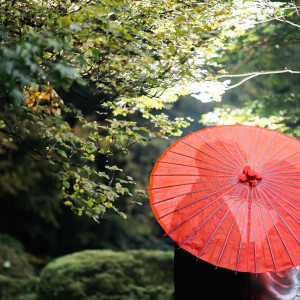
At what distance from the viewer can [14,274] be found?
24.3 ft

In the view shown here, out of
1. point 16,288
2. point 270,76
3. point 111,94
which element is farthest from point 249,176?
point 16,288

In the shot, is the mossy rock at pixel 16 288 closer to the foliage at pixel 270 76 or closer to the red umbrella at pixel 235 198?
the foliage at pixel 270 76

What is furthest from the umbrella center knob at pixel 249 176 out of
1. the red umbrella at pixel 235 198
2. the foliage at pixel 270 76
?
the foliage at pixel 270 76

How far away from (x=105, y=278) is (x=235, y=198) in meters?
4.05

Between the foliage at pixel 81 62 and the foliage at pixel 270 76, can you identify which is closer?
the foliage at pixel 81 62

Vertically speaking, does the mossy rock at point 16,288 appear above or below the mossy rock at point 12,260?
below

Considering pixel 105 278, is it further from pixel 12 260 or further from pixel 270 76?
pixel 270 76

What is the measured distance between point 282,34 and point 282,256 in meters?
5.14

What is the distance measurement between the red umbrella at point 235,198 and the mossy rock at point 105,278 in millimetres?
3581

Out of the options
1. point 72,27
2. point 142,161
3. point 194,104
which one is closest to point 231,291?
point 72,27

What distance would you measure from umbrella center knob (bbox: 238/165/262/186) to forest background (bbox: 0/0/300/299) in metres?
0.82

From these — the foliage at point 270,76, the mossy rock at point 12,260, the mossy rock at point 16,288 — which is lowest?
the mossy rock at point 16,288

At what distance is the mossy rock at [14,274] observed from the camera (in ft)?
22.7

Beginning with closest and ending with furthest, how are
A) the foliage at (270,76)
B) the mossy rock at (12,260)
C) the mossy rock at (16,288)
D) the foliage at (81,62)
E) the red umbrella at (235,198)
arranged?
the foliage at (81,62), the red umbrella at (235,198), the foliage at (270,76), the mossy rock at (16,288), the mossy rock at (12,260)
